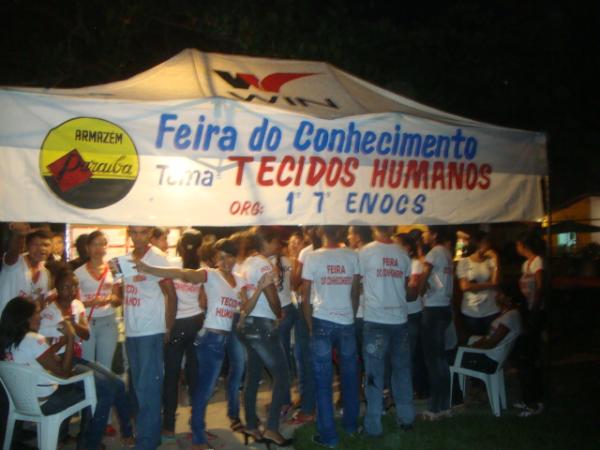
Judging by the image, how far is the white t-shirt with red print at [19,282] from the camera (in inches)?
236

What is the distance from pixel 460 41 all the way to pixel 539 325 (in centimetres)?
964

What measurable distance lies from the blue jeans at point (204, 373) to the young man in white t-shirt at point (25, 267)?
1.72 meters

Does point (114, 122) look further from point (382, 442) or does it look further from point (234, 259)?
point (382, 442)

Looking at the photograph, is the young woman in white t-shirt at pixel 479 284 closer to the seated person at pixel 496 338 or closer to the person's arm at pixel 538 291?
the seated person at pixel 496 338

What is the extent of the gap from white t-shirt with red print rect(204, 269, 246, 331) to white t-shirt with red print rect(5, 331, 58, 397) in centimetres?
149

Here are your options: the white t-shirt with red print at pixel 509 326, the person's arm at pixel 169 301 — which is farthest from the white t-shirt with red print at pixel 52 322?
the white t-shirt with red print at pixel 509 326

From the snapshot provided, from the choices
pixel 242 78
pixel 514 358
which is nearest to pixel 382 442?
pixel 514 358

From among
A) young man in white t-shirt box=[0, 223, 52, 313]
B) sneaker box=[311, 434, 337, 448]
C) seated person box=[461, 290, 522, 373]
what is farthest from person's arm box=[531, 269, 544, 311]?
young man in white t-shirt box=[0, 223, 52, 313]

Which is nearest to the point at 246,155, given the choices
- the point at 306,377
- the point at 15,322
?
the point at 15,322

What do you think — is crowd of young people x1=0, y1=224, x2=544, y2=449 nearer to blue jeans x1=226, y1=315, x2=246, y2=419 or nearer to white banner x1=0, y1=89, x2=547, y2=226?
blue jeans x1=226, y1=315, x2=246, y2=419

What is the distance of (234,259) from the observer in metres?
6.07

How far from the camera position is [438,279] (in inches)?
269

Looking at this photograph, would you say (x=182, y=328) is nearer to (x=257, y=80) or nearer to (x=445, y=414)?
(x=257, y=80)

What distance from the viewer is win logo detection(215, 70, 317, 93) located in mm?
5773
